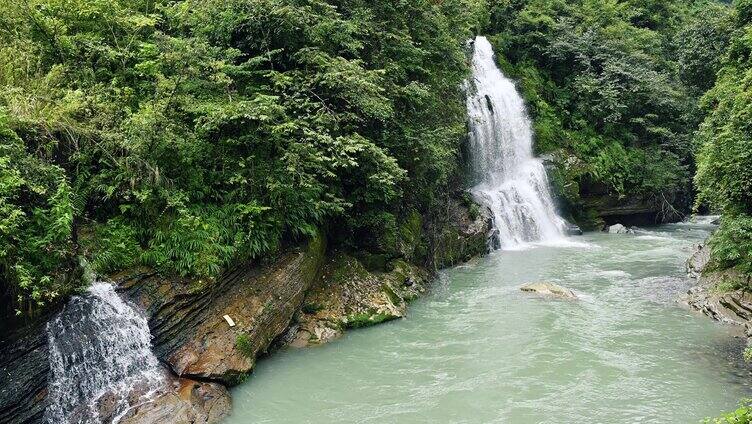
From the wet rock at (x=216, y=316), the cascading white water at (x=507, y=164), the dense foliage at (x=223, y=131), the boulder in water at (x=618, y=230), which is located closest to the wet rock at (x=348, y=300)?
the wet rock at (x=216, y=316)

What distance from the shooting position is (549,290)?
13.6 m

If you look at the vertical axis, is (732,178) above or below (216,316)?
above

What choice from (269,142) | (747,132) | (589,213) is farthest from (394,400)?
(589,213)

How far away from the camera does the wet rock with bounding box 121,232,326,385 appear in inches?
319

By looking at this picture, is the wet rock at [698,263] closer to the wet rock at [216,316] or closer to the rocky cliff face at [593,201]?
the rocky cliff face at [593,201]

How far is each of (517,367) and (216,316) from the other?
17.3ft

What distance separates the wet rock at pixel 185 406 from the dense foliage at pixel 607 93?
1968cm

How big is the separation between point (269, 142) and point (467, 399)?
5761 mm

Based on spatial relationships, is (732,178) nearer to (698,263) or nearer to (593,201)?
(698,263)

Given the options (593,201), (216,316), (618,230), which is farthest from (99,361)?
(593,201)

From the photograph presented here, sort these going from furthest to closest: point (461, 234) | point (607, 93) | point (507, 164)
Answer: point (607, 93) < point (507, 164) < point (461, 234)

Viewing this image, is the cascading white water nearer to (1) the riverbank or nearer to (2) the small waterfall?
(1) the riverbank

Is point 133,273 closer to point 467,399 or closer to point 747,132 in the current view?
point 467,399

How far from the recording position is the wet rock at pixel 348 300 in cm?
1066
